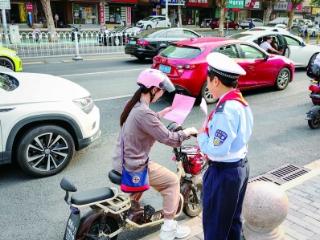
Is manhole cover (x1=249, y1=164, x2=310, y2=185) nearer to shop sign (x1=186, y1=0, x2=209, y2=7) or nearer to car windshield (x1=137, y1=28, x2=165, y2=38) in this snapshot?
car windshield (x1=137, y1=28, x2=165, y2=38)

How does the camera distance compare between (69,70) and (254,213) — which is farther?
(69,70)

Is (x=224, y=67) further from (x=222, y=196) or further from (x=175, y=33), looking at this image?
(x=175, y=33)

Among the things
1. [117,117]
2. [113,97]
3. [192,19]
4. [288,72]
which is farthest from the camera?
[192,19]

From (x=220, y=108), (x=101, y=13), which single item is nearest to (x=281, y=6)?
(x=101, y=13)

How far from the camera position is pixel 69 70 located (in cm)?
1309

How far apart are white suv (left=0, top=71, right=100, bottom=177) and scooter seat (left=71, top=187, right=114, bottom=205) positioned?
6.55 ft

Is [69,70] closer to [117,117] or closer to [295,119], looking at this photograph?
[117,117]

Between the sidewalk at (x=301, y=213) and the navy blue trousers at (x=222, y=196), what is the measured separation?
2.71 feet

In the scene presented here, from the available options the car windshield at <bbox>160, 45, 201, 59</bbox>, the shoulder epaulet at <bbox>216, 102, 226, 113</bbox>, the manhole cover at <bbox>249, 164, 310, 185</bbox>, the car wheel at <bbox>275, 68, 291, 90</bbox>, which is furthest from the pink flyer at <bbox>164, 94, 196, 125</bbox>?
the car wheel at <bbox>275, 68, 291, 90</bbox>

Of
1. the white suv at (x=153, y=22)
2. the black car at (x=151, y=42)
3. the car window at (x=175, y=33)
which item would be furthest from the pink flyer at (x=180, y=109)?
the white suv at (x=153, y=22)

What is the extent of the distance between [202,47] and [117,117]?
261 cm

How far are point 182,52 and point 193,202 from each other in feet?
17.3

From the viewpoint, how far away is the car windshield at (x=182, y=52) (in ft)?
27.4

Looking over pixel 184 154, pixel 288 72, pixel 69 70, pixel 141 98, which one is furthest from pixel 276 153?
pixel 69 70
